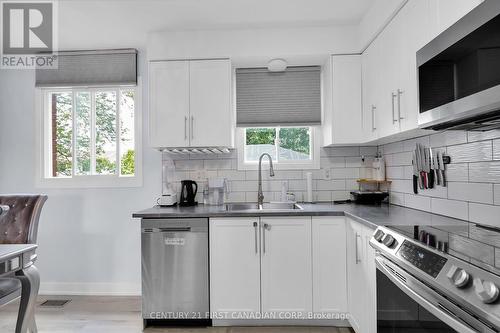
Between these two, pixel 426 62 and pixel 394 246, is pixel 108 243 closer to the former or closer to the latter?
pixel 394 246

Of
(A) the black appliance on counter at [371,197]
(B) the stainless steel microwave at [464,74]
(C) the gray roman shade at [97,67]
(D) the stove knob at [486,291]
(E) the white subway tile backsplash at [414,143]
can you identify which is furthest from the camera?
(C) the gray roman shade at [97,67]

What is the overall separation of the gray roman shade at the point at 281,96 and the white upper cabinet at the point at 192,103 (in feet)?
1.19

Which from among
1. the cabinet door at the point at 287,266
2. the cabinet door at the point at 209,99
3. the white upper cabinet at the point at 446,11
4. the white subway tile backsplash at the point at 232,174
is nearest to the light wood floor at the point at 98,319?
the cabinet door at the point at 287,266

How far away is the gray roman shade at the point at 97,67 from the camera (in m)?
3.15

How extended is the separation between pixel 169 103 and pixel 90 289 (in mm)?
2155

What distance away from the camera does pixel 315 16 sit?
257 centimetres

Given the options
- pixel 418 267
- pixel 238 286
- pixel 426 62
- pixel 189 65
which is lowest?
pixel 238 286

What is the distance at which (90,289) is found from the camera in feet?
10.5

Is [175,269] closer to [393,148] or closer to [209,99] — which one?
[209,99]

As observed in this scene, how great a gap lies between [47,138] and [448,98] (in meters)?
3.69

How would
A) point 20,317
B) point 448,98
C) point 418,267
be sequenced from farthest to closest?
point 20,317 → point 448,98 → point 418,267

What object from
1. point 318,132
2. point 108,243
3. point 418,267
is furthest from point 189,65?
point 418,267

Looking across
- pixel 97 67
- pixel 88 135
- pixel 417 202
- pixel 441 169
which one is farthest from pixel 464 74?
pixel 88 135

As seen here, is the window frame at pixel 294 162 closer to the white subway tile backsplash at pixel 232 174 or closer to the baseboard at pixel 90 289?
the white subway tile backsplash at pixel 232 174
